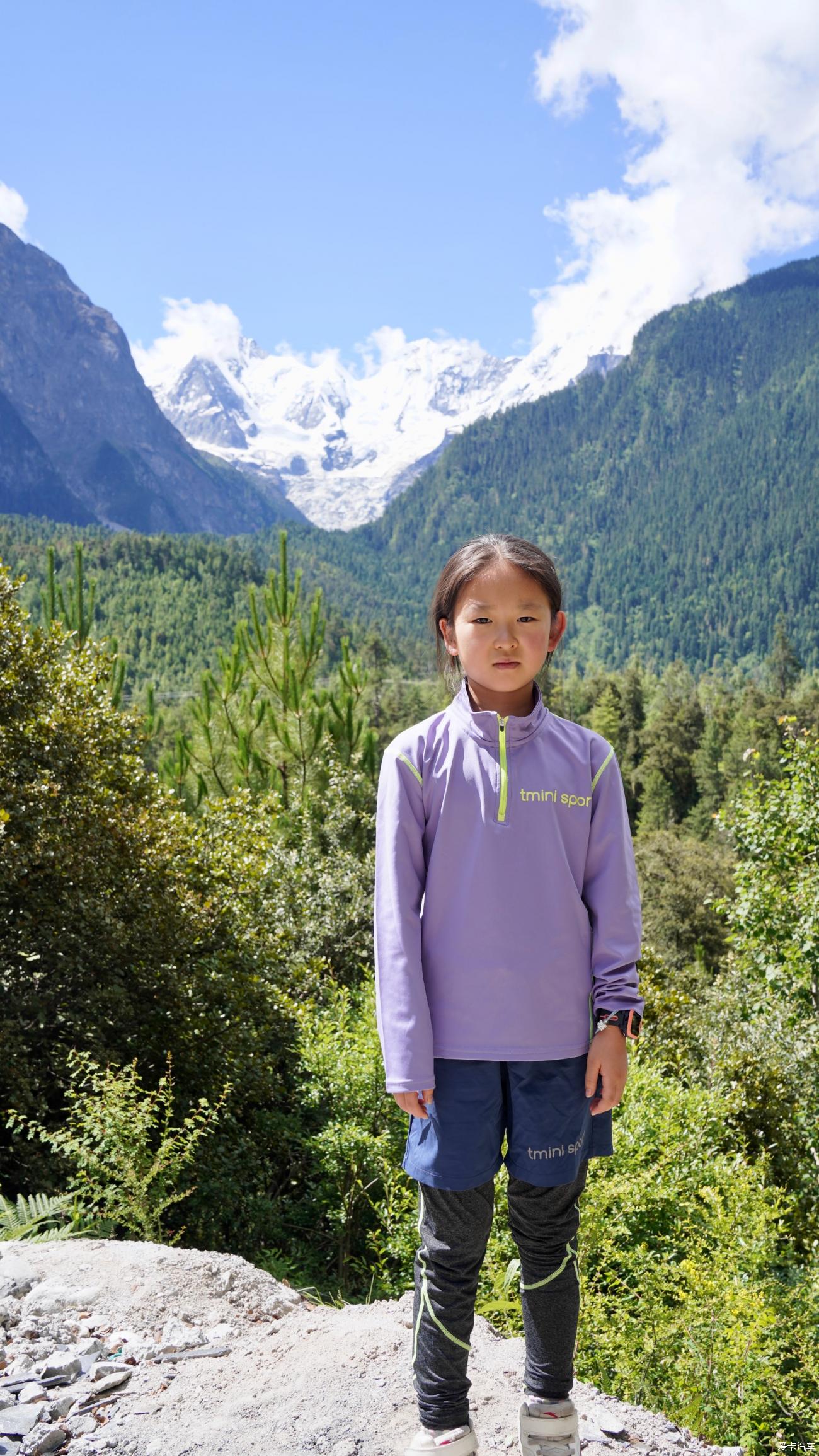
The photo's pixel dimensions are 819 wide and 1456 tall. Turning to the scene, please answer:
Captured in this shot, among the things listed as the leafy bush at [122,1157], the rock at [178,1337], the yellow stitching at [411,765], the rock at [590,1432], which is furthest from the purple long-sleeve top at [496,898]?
the leafy bush at [122,1157]

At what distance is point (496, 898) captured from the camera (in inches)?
90.7

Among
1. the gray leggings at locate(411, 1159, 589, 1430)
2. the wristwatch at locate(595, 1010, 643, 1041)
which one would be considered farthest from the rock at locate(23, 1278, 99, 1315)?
the wristwatch at locate(595, 1010, 643, 1041)

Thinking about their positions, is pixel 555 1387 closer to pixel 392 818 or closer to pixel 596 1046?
pixel 596 1046

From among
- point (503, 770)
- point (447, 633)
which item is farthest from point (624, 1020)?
point (447, 633)

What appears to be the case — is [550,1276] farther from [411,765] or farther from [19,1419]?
[19,1419]

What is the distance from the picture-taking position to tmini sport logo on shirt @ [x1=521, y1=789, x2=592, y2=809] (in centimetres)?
237

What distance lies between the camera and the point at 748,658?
151 meters

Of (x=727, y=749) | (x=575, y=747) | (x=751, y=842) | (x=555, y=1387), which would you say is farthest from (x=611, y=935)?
(x=727, y=749)

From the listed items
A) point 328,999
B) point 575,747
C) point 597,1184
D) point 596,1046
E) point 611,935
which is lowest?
point 328,999

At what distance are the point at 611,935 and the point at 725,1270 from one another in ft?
7.79

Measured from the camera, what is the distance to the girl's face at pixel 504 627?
2438mm

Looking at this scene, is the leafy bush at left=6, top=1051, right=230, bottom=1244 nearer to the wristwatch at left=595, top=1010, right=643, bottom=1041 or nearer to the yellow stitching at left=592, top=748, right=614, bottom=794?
the wristwatch at left=595, top=1010, right=643, bottom=1041

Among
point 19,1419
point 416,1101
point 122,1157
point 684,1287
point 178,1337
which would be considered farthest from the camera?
point 122,1157

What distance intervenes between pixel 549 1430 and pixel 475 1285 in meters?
0.39
